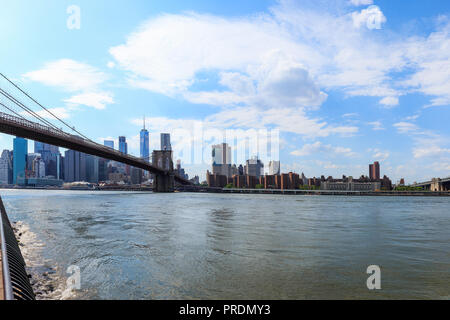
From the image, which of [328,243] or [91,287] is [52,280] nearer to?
[91,287]

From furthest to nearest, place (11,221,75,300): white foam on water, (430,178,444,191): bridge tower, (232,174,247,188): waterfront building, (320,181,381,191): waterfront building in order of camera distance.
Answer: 1. (232,174,247,188): waterfront building
2. (320,181,381,191): waterfront building
3. (430,178,444,191): bridge tower
4. (11,221,75,300): white foam on water

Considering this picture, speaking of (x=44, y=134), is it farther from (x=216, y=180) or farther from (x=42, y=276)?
(x=216, y=180)

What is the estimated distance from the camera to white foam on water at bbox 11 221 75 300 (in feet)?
26.0

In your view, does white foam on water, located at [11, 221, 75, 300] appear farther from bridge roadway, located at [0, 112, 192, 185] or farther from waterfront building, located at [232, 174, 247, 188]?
waterfront building, located at [232, 174, 247, 188]

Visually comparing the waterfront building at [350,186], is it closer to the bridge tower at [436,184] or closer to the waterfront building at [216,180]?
the bridge tower at [436,184]

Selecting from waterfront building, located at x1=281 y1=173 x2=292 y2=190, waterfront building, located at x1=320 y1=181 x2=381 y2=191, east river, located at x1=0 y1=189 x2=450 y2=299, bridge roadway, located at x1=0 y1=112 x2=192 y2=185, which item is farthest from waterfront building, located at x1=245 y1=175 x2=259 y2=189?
east river, located at x1=0 y1=189 x2=450 y2=299

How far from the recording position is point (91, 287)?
8375 mm

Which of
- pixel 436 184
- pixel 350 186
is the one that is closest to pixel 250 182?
pixel 350 186

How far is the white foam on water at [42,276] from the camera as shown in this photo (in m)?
7.91

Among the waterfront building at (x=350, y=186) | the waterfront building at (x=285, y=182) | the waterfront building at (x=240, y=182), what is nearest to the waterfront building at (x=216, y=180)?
the waterfront building at (x=240, y=182)

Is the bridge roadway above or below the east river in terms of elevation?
above

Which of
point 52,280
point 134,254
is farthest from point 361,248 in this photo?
point 52,280

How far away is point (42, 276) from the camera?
9.38m
